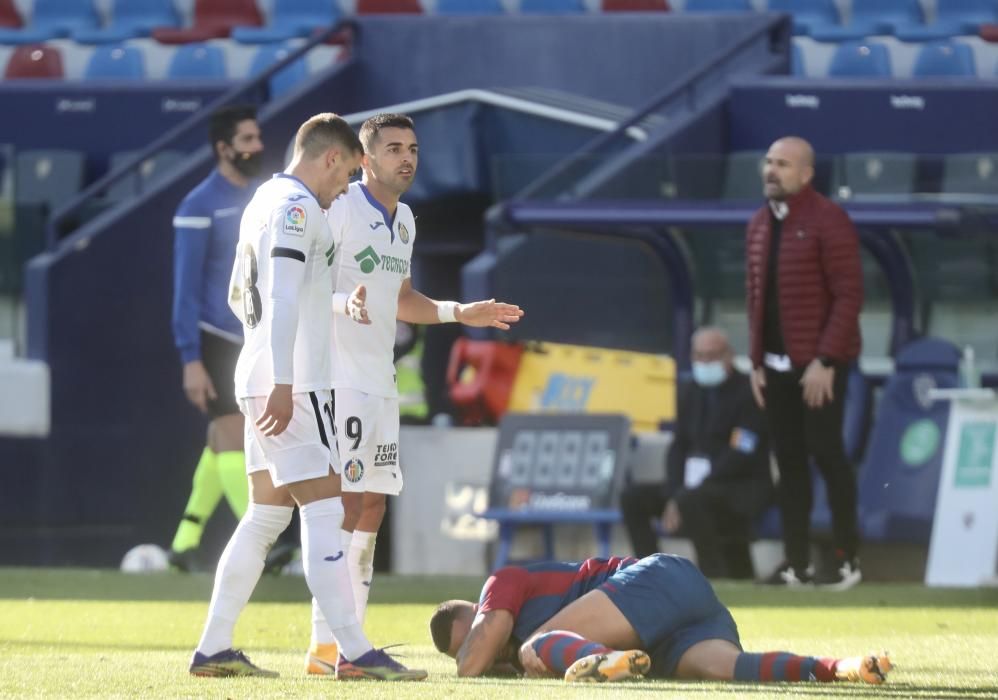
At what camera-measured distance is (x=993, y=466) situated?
1081cm

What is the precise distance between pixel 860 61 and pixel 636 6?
6.23 feet

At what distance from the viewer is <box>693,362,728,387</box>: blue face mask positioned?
36.5 feet

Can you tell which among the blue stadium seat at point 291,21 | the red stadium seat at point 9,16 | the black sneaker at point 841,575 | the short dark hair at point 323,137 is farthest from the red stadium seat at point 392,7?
the short dark hair at point 323,137

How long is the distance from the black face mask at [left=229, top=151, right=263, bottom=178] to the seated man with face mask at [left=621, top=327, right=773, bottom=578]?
8.65 feet

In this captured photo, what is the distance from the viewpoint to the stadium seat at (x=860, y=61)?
16156mm

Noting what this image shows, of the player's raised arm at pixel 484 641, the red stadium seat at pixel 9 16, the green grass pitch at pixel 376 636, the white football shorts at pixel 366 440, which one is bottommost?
the green grass pitch at pixel 376 636

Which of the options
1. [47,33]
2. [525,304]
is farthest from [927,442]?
[47,33]

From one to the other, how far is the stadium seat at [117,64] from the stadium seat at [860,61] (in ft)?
18.6

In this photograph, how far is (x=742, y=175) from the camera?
1212 centimetres

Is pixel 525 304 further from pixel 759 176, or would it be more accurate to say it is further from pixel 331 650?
pixel 331 650

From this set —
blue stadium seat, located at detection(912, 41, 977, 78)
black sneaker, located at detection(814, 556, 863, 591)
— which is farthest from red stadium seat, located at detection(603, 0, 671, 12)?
black sneaker, located at detection(814, 556, 863, 591)

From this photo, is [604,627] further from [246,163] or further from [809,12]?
[809,12]

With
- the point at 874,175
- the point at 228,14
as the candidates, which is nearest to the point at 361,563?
the point at 874,175

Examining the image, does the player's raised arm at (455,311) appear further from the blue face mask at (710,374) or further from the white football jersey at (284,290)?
the blue face mask at (710,374)
